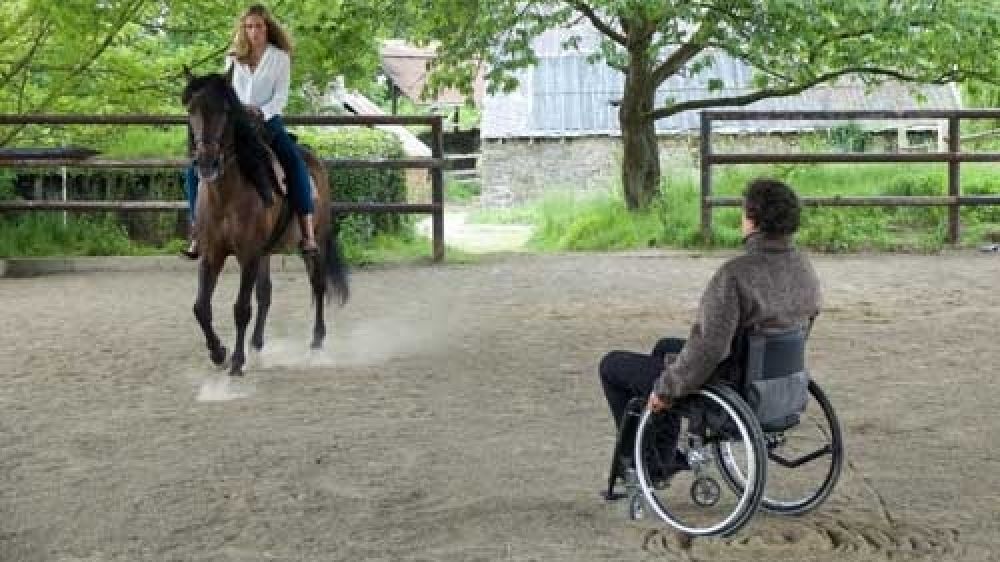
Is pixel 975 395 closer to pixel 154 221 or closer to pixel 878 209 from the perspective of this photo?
pixel 878 209

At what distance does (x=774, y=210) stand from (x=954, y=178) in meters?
9.91

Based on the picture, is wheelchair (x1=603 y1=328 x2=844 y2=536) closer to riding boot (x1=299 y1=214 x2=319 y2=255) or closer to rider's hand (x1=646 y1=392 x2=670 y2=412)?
rider's hand (x1=646 y1=392 x2=670 y2=412)

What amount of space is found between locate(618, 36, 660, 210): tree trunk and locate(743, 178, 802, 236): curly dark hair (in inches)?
450

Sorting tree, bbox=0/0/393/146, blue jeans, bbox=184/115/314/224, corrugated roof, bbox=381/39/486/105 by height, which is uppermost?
corrugated roof, bbox=381/39/486/105

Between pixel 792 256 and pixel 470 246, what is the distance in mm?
14519

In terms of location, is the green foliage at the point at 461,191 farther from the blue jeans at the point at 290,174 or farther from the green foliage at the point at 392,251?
the blue jeans at the point at 290,174

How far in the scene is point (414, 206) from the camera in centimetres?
1258

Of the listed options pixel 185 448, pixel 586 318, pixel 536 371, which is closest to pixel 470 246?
pixel 586 318

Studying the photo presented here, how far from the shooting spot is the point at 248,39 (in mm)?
7184

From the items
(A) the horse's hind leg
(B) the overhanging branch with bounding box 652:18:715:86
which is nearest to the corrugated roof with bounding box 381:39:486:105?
(B) the overhanging branch with bounding box 652:18:715:86

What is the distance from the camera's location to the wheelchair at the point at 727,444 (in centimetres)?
394

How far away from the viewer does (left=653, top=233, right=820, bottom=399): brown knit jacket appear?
3.92m

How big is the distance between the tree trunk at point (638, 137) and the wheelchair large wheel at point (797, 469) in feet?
34.2

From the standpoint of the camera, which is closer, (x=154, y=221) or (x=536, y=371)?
(x=536, y=371)
